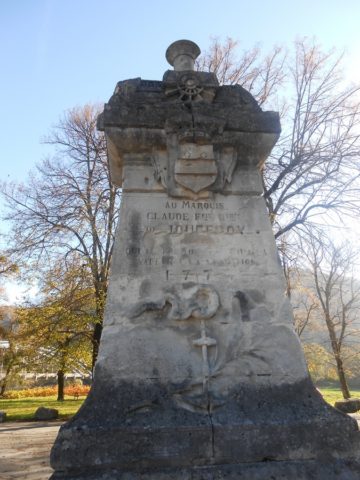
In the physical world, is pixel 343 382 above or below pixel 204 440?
below

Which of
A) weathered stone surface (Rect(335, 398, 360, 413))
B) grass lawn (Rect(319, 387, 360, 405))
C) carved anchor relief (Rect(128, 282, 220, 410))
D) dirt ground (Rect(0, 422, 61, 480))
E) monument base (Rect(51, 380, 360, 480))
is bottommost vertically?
grass lawn (Rect(319, 387, 360, 405))

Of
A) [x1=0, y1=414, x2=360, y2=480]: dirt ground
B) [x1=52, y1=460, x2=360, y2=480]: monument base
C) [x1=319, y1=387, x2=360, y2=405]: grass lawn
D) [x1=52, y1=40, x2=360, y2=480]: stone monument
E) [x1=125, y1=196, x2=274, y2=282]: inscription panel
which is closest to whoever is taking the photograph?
[x1=52, y1=460, x2=360, y2=480]: monument base

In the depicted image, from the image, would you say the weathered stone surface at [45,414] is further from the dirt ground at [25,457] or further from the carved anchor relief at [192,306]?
the carved anchor relief at [192,306]

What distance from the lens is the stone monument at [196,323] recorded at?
8.91 feet

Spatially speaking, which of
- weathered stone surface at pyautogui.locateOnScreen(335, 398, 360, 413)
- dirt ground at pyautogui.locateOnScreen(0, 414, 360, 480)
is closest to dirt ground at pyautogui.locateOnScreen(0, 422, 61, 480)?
dirt ground at pyautogui.locateOnScreen(0, 414, 360, 480)

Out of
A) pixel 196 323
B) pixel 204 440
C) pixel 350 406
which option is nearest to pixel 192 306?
pixel 196 323

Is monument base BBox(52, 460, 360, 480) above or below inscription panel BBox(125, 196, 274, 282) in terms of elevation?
below

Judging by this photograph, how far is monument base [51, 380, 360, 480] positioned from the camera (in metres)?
2.63

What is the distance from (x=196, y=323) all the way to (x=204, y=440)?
0.93 metres

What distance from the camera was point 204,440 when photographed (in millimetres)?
2754

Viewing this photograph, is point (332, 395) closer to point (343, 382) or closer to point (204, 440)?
point (343, 382)

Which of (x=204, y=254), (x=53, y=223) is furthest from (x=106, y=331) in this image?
(x=53, y=223)

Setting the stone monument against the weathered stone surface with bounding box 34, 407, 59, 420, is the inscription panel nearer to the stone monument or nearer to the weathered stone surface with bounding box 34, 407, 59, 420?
the stone monument

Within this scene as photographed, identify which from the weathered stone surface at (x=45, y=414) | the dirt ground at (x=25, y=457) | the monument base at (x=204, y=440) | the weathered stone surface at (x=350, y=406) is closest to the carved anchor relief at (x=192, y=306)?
the monument base at (x=204, y=440)
